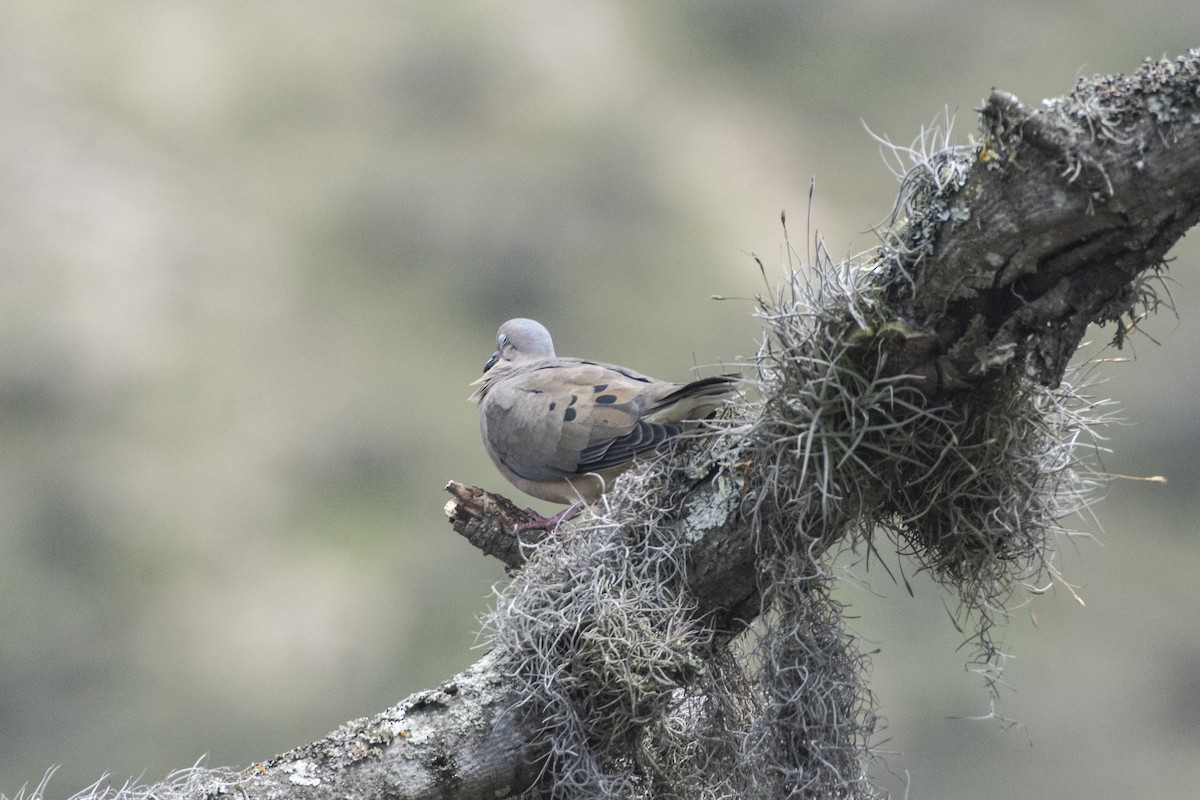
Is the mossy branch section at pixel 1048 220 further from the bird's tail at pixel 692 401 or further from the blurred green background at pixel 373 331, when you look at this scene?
the blurred green background at pixel 373 331

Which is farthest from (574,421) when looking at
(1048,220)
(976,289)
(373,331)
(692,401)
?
(373,331)

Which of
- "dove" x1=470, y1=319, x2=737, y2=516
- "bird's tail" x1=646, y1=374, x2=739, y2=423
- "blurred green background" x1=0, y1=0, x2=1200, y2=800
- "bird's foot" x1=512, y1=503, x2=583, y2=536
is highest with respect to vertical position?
"blurred green background" x1=0, y1=0, x2=1200, y2=800

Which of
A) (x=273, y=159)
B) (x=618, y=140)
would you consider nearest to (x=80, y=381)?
(x=273, y=159)

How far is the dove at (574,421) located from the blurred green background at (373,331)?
18.2ft

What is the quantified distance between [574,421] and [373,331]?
9.74 m

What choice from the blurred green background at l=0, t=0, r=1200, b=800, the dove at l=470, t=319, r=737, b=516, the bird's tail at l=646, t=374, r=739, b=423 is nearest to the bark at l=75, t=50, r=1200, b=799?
the bird's tail at l=646, t=374, r=739, b=423

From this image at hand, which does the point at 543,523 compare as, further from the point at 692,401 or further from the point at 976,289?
the point at 976,289

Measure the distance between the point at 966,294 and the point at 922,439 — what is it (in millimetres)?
299

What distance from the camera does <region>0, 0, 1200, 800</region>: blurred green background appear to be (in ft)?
35.1

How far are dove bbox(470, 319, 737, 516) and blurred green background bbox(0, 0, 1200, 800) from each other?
5.54 m

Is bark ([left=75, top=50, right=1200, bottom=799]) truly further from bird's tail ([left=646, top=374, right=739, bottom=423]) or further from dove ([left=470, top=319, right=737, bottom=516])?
dove ([left=470, top=319, right=737, bottom=516])

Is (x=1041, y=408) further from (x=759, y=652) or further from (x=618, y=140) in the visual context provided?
(x=618, y=140)

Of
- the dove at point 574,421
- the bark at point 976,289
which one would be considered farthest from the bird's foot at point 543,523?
the bark at point 976,289

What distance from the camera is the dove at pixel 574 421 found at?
3.01 m
